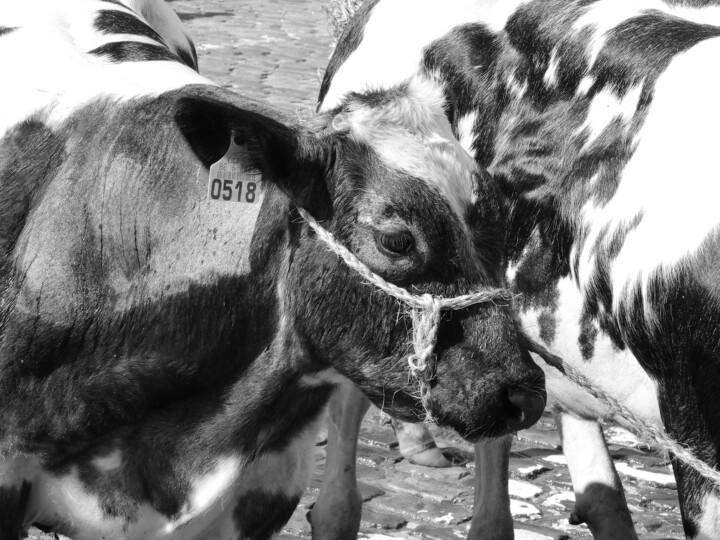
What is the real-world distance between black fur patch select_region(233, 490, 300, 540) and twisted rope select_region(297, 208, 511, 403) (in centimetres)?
76

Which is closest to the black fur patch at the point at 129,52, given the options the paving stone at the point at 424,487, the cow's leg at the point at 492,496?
the cow's leg at the point at 492,496

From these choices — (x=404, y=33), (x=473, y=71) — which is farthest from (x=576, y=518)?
(x=404, y=33)

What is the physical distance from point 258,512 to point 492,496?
1358 mm

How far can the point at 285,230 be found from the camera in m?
3.57

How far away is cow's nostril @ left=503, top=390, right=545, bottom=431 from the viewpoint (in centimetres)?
345

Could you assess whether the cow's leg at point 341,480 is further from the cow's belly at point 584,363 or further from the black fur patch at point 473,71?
the black fur patch at point 473,71

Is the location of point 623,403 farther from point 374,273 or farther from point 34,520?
point 34,520

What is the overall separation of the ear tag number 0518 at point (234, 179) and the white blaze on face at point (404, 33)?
4.56ft

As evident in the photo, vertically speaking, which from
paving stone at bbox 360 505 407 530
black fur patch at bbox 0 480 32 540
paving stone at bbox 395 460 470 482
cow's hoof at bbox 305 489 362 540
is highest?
black fur patch at bbox 0 480 32 540

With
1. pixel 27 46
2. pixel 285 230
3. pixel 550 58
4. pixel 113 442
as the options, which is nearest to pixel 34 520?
pixel 113 442

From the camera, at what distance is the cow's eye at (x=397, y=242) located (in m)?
3.39

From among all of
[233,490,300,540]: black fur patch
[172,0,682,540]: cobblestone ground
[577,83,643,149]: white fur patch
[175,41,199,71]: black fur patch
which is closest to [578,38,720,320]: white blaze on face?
[577,83,643,149]: white fur patch

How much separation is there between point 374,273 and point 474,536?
191cm

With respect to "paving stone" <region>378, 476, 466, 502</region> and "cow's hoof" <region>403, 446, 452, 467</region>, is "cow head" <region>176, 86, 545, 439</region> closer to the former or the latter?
"paving stone" <region>378, 476, 466, 502</region>
